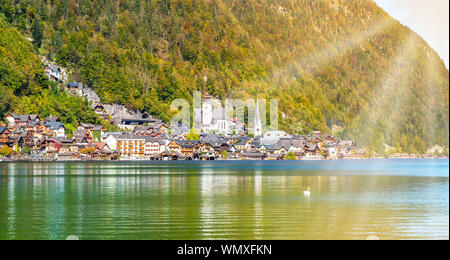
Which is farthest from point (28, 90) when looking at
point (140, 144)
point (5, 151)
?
point (140, 144)

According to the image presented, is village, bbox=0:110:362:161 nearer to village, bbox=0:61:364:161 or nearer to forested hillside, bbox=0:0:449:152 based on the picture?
village, bbox=0:61:364:161

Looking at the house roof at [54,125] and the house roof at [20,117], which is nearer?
the house roof at [20,117]

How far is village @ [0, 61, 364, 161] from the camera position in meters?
101

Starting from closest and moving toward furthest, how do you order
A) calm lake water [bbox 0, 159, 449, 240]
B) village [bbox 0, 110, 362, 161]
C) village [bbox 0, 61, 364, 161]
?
calm lake water [bbox 0, 159, 449, 240], village [bbox 0, 110, 362, 161], village [bbox 0, 61, 364, 161]

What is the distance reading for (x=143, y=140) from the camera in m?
115

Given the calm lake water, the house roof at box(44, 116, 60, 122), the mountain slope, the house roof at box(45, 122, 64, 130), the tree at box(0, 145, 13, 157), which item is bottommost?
the calm lake water

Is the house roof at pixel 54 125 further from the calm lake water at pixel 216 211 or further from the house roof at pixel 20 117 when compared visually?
the calm lake water at pixel 216 211

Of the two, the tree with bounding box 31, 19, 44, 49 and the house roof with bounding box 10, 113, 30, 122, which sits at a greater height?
the tree with bounding box 31, 19, 44, 49

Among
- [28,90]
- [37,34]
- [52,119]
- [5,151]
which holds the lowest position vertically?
[5,151]

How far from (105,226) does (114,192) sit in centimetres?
1576

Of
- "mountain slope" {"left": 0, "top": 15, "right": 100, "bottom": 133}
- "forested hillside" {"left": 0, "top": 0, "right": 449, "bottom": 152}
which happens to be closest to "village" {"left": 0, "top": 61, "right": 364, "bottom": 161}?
"mountain slope" {"left": 0, "top": 15, "right": 100, "bottom": 133}

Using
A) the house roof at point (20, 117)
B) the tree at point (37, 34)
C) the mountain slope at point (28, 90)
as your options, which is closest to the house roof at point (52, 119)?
the mountain slope at point (28, 90)

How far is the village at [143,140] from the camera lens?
10075cm

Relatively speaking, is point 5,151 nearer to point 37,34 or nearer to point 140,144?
point 140,144
